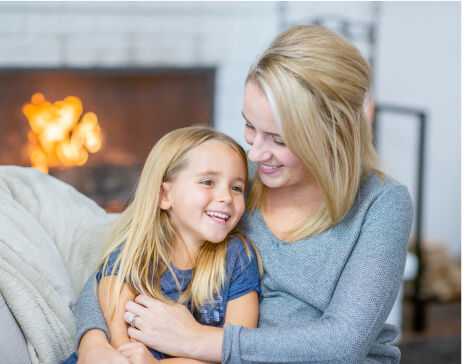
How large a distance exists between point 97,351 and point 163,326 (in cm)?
13

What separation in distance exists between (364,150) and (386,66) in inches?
87.5

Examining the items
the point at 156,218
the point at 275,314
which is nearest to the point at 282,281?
the point at 275,314

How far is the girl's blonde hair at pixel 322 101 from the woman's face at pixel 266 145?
2 centimetres

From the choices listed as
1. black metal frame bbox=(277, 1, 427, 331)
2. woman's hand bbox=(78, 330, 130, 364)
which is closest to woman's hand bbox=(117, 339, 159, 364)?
woman's hand bbox=(78, 330, 130, 364)

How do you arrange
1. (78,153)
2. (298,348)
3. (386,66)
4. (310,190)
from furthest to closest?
(386,66), (78,153), (310,190), (298,348)

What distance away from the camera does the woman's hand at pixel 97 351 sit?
1.08m

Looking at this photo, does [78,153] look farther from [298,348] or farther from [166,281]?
[298,348]

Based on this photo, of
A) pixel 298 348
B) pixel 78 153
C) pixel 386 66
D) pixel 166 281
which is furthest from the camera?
pixel 386 66

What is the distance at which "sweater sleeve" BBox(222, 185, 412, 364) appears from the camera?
109 centimetres

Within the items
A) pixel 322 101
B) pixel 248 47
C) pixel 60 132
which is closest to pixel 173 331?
pixel 322 101

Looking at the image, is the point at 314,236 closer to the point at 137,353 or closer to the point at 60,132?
the point at 137,353

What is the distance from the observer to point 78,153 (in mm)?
2893

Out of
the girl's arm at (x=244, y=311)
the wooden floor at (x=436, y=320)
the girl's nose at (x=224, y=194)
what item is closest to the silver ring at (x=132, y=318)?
the girl's arm at (x=244, y=311)

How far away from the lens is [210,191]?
1.26 metres
